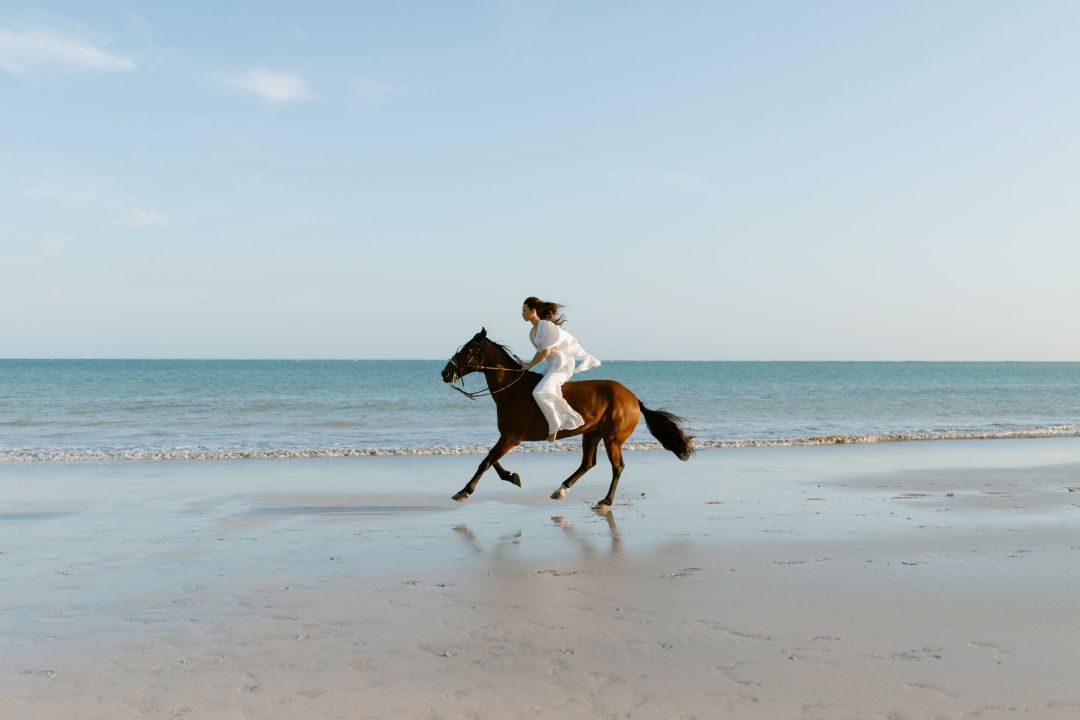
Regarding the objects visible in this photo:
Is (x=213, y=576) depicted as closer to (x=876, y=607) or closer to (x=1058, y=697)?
(x=876, y=607)

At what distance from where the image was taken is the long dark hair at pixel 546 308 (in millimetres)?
10406

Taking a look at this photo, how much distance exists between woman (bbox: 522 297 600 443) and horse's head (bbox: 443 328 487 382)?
21.4 inches

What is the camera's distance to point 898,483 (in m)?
12.2

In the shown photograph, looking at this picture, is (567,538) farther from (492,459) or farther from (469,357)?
(469,357)

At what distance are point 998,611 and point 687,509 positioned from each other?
4571 mm

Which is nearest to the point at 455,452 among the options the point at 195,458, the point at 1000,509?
the point at 195,458

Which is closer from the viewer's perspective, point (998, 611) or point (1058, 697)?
point (1058, 697)

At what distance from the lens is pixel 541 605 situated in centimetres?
571

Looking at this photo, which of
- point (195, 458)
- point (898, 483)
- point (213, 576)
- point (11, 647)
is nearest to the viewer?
point (11, 647)

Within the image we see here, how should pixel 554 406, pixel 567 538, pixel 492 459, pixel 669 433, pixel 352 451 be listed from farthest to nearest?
pixel 352 451, pixel 669 433, pixel 492 459, pixel 554 406, pixel 567 538

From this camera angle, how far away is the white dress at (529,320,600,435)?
33.4 feet

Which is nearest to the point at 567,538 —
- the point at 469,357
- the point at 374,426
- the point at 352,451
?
the point at 469,357

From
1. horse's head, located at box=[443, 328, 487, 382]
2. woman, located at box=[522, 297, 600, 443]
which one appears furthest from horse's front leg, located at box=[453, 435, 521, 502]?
horse's head, located at box=[443, 328, 487, 382]

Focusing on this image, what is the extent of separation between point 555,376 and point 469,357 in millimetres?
989
